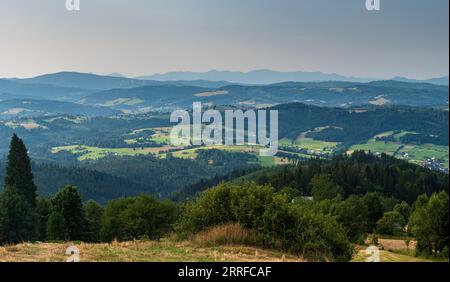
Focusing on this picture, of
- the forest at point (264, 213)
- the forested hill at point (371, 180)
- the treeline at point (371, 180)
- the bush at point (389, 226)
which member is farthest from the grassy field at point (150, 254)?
the treeline at point (371, 180)

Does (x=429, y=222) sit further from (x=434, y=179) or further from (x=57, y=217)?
(x=434, y=179)

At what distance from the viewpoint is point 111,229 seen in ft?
186

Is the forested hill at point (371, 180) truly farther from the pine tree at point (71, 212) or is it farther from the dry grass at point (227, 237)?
the dry grass at point (227, 237)

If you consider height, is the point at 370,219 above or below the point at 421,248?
below

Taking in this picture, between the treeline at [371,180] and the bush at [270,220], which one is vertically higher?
the bush at [270,220]

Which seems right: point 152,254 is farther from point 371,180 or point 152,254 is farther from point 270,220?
point 371,180

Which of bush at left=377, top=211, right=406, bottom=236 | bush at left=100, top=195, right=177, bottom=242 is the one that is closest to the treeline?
bush at left=377, top=211, right=406, bottom=236

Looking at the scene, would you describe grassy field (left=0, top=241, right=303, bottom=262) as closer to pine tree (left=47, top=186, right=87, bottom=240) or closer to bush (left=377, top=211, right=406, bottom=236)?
pine tree (left=47, top=186, right=87, bottom=240)

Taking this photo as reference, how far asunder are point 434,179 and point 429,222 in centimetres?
9345

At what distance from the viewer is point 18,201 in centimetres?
5469

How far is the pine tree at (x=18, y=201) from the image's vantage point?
2101 inches

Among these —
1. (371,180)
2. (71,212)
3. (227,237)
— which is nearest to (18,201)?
(71,212)

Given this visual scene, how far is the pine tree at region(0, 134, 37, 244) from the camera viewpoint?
53375 millimetres
